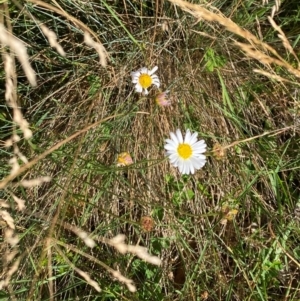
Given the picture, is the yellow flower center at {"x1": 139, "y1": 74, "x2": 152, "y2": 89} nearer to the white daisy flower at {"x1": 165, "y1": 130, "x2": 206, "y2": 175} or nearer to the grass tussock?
the grass tussock

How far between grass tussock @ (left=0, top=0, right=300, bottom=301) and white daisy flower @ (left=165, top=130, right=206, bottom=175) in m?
0.10

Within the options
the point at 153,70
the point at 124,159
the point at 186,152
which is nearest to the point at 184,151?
the point at 186,152

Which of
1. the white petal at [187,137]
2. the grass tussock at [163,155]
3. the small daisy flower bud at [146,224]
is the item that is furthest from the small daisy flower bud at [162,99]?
the small daisy flower bud at [146,224]

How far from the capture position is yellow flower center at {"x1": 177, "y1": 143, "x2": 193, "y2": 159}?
994mm

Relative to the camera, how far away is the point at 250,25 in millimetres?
1187

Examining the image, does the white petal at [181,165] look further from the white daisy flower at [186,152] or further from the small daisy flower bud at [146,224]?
the small daisy flower bud at [146,224]

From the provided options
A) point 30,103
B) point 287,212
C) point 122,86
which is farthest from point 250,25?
point 30,103

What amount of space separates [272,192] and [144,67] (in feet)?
1.33

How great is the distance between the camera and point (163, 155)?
3.74 ft

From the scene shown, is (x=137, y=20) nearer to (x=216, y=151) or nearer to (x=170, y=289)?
(x=216, y=151)

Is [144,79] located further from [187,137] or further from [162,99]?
[187,137]

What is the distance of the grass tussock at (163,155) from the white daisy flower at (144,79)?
3cm

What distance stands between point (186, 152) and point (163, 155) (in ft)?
0.49

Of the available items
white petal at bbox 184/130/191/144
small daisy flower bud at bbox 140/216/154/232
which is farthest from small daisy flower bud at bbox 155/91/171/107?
small daisy flower bud at bbox 140/216/154/232
